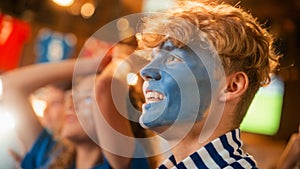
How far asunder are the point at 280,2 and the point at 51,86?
1573 mm

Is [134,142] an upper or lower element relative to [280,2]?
upper

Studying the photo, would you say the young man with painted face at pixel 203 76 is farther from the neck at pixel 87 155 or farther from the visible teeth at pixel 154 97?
the neck at pixel 87 155

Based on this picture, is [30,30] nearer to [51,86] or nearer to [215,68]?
[51,86]

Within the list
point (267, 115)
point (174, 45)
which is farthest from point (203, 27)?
point (267, 115)

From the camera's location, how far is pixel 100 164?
1.02 meters

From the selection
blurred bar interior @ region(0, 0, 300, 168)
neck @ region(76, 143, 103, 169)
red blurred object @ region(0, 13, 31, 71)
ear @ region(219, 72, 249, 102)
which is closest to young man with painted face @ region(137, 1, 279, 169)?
ear @ region(219, 72, 249, 102)

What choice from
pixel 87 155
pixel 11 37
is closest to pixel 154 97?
pixel 87 155

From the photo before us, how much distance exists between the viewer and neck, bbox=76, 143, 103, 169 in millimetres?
1028

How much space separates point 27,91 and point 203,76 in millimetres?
542

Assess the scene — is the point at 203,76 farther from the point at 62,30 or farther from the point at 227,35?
the point at 62,30

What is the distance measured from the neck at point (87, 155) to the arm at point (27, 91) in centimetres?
13

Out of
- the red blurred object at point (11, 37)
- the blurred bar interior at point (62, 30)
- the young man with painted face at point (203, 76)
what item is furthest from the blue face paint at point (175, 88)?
the red blurred object at point (11, 37)

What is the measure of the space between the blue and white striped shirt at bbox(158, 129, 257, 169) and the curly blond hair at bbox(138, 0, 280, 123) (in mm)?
48

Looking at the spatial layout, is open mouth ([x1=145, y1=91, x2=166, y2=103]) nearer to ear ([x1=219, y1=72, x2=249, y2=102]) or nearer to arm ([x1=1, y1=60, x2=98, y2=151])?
ear ([x1=219, y1=72, x2=249, y2=102])
